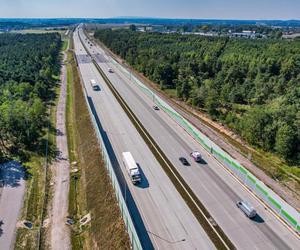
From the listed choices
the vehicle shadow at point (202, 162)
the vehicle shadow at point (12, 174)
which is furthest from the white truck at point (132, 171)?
the vehicle shadow at point (12, 174)

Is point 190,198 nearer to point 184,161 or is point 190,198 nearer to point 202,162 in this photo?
point 184,161

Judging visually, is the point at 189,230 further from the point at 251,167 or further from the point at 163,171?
the point at 251,167

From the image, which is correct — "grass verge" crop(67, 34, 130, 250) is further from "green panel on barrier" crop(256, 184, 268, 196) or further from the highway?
"green panel on barrier" crop(256, 184, 268, 196)

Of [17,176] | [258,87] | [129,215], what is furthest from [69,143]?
[258,87]

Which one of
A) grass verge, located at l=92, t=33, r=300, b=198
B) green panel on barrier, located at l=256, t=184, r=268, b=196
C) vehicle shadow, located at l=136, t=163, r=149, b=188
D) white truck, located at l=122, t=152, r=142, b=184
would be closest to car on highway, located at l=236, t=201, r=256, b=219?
green panel on barrier, located at l=256, t=184, r=268, b=196

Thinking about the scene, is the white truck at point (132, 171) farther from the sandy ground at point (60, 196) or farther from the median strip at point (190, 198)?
the sandy ground at point (60, 196)

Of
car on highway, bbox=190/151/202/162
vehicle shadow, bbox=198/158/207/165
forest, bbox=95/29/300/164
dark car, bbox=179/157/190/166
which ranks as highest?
forest, bbox=95/29/300/164
